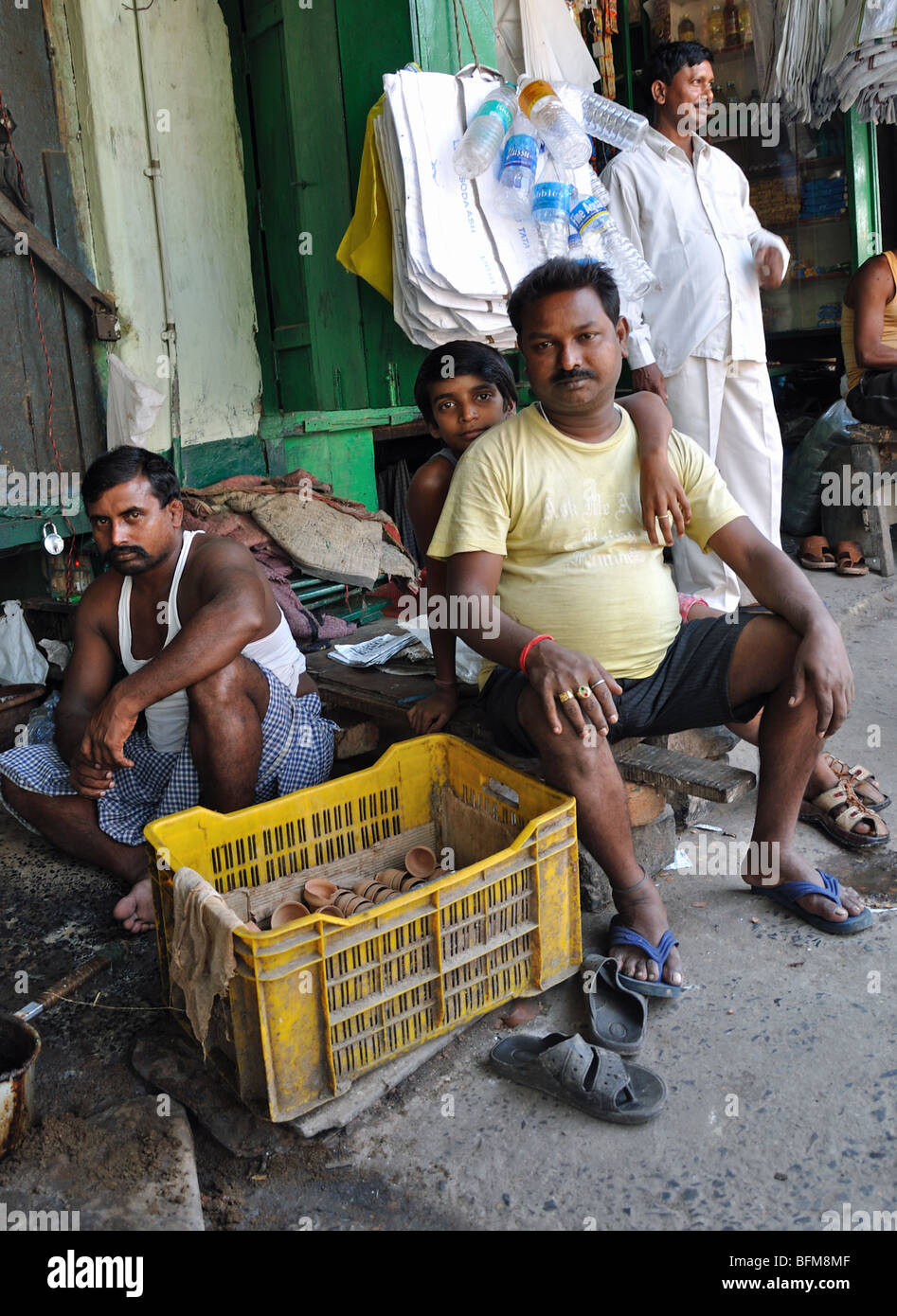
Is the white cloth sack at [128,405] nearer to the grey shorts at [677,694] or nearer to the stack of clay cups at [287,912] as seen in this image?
the grey shorts at [677,694]

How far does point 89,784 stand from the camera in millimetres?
2793

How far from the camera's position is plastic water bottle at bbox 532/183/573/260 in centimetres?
402

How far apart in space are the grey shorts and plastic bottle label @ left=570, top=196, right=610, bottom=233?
2045 mm

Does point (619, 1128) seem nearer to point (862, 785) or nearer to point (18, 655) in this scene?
point (862, 785)

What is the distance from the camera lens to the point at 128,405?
3992 mm

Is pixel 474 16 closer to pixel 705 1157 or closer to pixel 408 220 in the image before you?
pixel 408 220

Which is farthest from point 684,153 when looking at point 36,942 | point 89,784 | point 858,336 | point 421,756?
point 36,942

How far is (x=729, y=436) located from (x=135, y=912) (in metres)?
2.98

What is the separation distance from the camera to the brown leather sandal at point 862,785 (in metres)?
3.10

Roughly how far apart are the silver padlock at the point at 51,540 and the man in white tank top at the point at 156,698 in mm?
924

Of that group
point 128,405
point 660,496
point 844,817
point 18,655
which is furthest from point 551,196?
point 18,655

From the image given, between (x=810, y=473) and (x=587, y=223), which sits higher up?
(x=587, y=223)

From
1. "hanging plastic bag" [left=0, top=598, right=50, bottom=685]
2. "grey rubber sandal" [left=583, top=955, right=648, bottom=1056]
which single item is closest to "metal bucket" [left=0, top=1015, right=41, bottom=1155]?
"grey rubber sandal" [left=583, top=955, right=648, bottom=1056]

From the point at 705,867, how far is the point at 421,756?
839 millimetres
